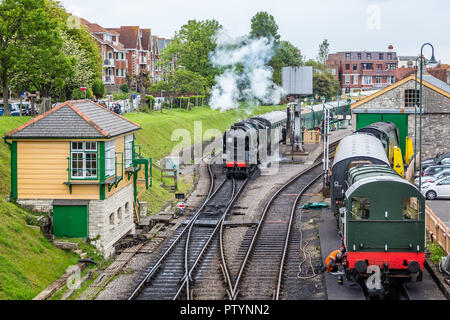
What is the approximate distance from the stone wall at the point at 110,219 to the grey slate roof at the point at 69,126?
260 centimetres

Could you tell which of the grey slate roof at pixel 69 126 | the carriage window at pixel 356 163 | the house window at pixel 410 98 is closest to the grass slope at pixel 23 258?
the grey slate roof at pixel 69 126

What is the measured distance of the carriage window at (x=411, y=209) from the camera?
17500 millimetres

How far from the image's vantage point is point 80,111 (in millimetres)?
23141

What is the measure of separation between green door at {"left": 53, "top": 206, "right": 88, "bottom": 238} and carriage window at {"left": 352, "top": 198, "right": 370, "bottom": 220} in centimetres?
1019

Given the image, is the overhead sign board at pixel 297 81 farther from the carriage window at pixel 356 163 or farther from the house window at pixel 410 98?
the carriage window at pixel 356 163

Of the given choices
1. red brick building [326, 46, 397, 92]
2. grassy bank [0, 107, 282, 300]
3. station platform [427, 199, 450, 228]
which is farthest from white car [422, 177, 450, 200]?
red brick building [326, 46, 397, 92]

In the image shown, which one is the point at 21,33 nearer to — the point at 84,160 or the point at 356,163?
the point at 84,160

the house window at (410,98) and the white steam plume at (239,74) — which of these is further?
the white steam plume at (239,74)

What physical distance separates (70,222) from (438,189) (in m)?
19.9

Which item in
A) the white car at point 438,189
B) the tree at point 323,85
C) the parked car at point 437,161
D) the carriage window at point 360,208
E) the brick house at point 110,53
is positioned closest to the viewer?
the carriage window at point 360,208

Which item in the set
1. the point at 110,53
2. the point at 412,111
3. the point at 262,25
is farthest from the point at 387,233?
the point at 262,25

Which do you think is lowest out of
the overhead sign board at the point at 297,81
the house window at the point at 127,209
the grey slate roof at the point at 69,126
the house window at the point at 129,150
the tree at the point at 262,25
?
the house window at the point at 127,209

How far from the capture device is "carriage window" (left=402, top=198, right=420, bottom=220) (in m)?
17.5

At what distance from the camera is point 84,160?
22375 millimetres
